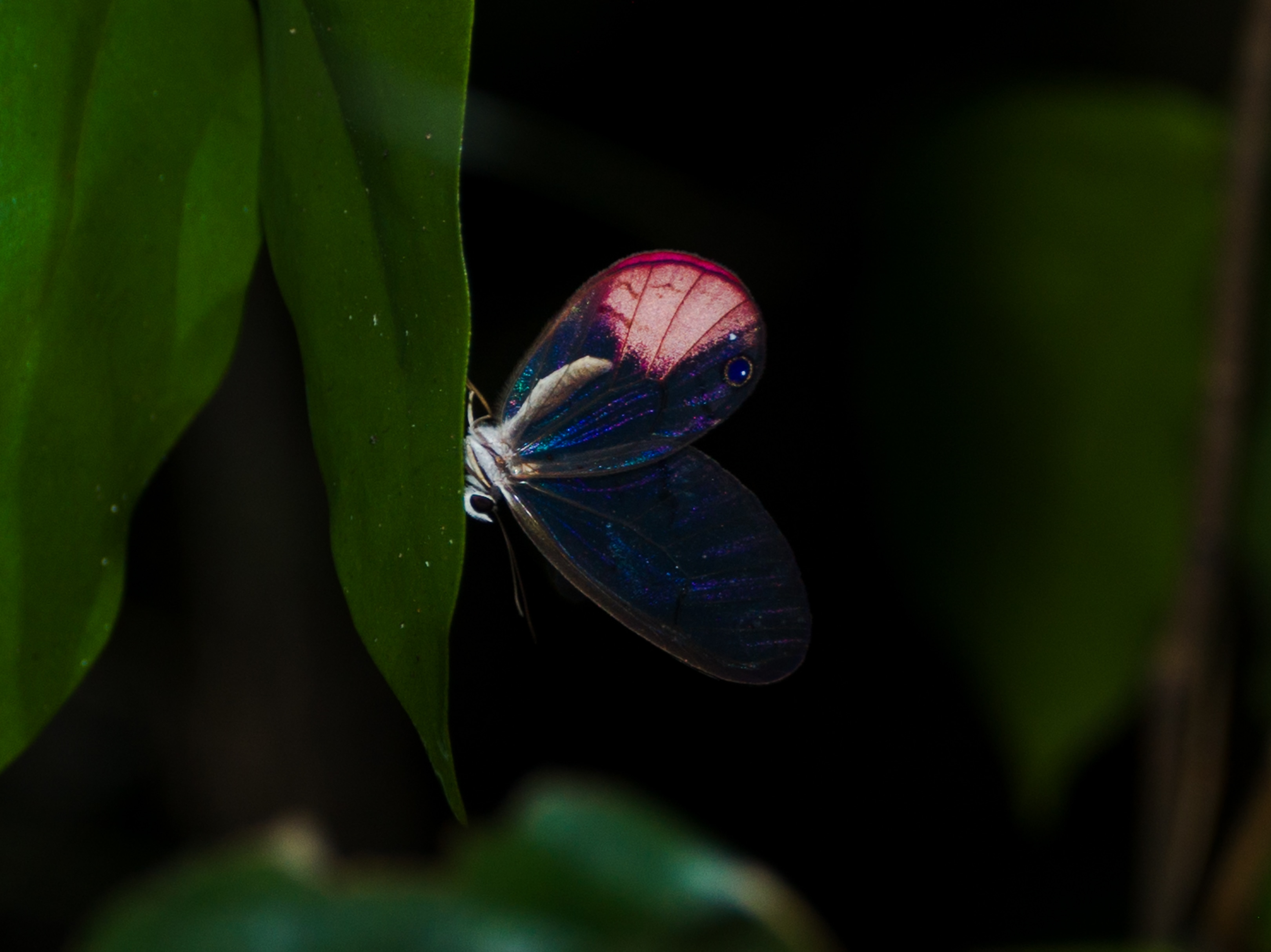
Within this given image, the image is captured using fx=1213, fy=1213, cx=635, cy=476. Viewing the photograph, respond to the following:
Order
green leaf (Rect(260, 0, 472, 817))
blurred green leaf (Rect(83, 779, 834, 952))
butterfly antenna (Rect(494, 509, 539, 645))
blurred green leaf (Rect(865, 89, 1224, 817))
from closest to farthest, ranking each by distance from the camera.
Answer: green leaf (Rect(260, 0, 472, 817))
butterfly antenna (Rect(494, 509, 539, 645))
blurred green leaf (Rect(865, 89, 1224, 817))
blurred green leaf (Rect(83, 779, 834, 952))

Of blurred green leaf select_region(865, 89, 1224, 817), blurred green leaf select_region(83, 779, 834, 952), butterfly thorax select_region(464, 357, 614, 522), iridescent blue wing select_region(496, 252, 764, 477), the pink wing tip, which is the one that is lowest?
blurred green leaf select_region(83, 779, 834, 952)

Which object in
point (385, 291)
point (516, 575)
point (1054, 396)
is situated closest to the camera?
point (385, 291)

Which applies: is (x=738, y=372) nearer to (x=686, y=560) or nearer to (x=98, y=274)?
(x=686, y=560)

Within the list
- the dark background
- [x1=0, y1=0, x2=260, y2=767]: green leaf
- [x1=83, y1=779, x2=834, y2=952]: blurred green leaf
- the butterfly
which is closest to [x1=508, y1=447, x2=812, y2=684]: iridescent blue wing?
the butterfly

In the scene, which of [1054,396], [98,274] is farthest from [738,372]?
[1054,396]

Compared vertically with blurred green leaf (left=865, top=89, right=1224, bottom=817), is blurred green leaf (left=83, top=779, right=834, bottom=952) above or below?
below

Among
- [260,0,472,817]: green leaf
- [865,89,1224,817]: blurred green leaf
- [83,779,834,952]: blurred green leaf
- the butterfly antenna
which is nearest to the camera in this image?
[260,0,472,817]: green leaf

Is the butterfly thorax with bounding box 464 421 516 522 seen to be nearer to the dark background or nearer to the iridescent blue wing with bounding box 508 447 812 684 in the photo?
the iridescent blue wing with bounding box 508 447 812 684

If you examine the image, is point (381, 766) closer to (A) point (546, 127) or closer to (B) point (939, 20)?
(A) point (546, 127)
